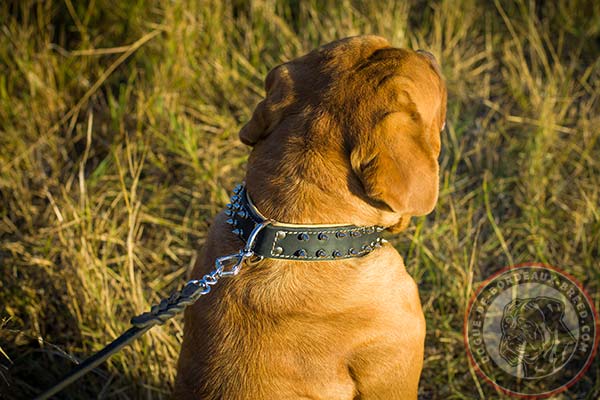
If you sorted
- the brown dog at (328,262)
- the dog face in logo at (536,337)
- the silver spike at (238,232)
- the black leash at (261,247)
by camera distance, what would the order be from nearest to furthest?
1. the black leash at (261,247)
2. the brown dog at (328,262)
3. the silver spike at (238,232)
4. the dog face in logo at (536,337)

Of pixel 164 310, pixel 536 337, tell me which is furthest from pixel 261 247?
pixel 536 337

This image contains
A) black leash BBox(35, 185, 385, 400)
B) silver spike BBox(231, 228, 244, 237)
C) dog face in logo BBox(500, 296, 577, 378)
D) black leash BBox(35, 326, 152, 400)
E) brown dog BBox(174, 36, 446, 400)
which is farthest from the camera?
dog face in logo BBox(500, 296, 577, 378)

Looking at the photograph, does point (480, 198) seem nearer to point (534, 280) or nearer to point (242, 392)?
point (534, 280)

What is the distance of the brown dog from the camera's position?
7.06 feet

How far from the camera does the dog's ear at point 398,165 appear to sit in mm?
2080

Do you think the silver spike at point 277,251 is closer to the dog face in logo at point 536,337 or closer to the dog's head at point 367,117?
the dog's head at point 367,117

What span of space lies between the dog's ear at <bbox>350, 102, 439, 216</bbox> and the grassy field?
1345 millimetres

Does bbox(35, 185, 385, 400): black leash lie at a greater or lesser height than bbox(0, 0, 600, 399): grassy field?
greater

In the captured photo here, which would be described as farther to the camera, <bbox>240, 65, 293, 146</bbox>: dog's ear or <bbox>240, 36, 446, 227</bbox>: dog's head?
<bbox>240, 65, 293, 146</bbox>: dog's ear

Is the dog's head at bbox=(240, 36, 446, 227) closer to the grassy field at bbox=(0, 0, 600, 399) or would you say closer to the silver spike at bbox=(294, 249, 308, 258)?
the silver spike at bbox=(294, 249, 308, 258)

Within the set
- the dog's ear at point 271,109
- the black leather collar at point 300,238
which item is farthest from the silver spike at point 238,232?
the dog's ear at point 271,109

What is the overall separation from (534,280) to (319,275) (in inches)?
69.9

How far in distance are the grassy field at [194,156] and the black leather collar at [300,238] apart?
1159 mm

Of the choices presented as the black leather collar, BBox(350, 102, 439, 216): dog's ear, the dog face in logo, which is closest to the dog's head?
BBox(350, 102, 439, 216): dog's ear
